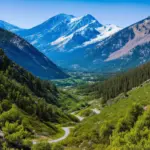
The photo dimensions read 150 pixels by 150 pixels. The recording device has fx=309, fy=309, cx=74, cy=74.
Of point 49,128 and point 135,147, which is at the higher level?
point 135,147

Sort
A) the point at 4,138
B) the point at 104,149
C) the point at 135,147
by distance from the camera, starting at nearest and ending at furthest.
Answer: the point at 135,147 < the point at 4,138 < the point at 104,149

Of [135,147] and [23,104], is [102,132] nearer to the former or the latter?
[135,147]

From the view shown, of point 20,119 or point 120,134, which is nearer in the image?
point 120,134

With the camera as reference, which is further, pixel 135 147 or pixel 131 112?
pixel 131 112

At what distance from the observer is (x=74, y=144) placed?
115 m

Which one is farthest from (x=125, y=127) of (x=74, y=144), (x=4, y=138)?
(x=4, y=138)

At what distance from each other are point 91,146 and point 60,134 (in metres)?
44.7

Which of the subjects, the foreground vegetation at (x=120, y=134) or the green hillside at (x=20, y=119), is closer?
the foreground vegetation at (x=120, y=134)

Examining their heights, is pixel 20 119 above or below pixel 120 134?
below

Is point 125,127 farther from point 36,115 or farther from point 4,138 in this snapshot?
point 36,115

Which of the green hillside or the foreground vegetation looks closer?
the foreground vegetation

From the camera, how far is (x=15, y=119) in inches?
5113

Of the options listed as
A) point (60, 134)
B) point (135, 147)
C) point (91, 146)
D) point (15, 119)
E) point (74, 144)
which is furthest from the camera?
point (60, 134)

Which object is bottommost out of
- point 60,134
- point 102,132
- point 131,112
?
point 60,134
